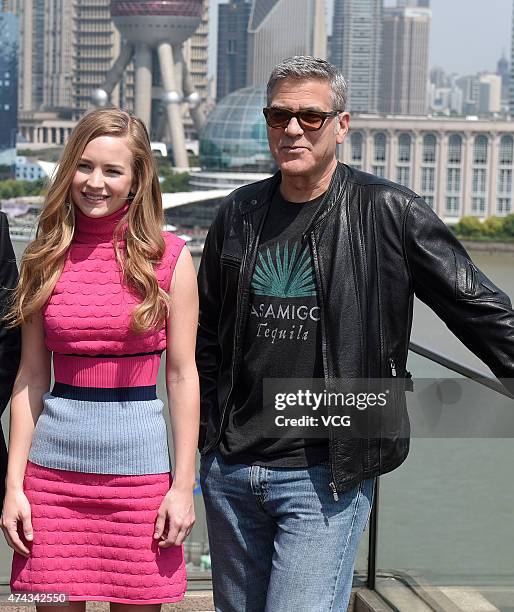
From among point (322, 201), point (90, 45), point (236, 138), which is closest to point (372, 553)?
point (322, 201)

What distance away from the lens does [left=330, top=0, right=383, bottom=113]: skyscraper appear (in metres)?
64.3

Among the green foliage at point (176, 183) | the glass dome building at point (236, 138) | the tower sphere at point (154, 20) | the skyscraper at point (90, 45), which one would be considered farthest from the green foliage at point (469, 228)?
the skyscraper at point (90, 45)

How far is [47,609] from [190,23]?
49092mm

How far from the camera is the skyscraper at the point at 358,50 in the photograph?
6431cm

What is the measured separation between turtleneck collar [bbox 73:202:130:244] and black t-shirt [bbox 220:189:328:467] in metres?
0.14

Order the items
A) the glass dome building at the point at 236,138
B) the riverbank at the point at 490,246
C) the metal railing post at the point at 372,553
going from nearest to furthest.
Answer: the metal railing post at the point at 372,553 < the riverbank at the point at 490,246 < the glass dome building at the point at 236,138

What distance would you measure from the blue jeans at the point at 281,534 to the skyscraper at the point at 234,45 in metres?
57.4

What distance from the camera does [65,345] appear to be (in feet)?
4.28

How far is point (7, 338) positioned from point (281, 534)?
0.32 meters

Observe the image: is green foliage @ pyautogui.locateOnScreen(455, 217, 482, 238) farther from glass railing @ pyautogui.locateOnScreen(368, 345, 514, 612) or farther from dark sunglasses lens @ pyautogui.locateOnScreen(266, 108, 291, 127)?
dark sunglasses lens @ pyautogui.locateOnScreen(266, 108, 291, 127)

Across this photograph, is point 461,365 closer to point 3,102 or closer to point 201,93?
point 3,102

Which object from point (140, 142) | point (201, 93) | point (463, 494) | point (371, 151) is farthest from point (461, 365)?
point (201, 93)

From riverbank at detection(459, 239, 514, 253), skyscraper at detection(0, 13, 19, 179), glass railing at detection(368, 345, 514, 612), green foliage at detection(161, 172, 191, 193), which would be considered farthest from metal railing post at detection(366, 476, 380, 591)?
skyscraper at detection(0, 13, 19, 179)

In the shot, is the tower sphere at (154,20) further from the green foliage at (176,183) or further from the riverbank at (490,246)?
the riverbank at (490,246)
